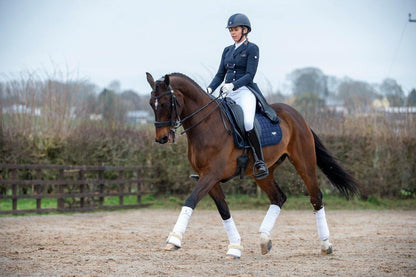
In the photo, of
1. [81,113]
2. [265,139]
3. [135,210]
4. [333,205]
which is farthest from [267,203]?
[265,139]

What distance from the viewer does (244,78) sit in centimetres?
746

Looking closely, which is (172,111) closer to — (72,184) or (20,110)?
(72,184)

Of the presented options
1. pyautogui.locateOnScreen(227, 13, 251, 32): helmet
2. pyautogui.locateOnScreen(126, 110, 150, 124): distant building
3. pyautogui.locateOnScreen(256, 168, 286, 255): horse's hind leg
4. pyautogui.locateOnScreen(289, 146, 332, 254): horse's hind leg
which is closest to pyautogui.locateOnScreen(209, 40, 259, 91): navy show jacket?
pyautogui.locateOnScreen(227, 13, 251, 32): helmet

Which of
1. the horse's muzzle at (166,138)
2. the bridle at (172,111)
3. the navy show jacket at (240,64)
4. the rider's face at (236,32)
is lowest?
the horse's muzzle at (166,138)

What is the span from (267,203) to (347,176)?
7918 mm

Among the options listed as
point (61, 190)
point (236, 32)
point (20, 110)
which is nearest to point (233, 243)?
point (236, 32)

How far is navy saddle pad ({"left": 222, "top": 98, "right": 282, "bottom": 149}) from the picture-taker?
283 inches

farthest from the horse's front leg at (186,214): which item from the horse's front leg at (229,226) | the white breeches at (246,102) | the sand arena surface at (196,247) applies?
the white breeches at (246,102)

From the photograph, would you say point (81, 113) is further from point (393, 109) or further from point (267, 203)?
point (393, 109)

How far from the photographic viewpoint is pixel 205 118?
22.9ft

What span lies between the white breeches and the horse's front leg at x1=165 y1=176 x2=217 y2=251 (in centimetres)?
116

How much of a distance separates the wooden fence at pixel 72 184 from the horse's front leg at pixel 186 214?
28.0 ft

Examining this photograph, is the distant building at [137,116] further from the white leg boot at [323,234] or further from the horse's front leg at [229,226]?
the horse's front leg at [229,226]

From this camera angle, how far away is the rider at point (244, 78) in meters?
7.28
